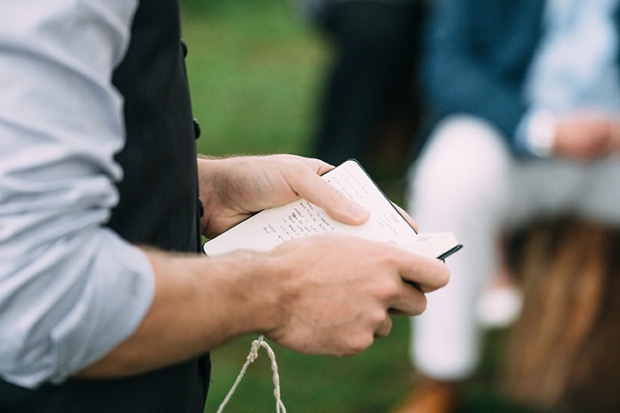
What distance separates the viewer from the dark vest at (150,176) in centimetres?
86

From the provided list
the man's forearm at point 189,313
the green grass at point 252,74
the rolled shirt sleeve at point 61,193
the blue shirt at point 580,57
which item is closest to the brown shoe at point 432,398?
the blue shirt at point 580,57

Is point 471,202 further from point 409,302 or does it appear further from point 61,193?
point 61,193

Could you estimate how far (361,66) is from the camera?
3.61 m

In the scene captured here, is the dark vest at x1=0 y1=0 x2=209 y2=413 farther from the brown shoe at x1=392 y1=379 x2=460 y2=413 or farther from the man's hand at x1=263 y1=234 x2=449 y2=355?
the brown shoe at x1=392 y1=379 x2=460 y2=413

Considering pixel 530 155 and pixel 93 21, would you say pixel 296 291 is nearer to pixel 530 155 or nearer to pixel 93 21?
pixel 93 21

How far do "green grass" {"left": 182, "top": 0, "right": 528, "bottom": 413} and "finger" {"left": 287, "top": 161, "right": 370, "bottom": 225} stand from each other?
4.21 ft

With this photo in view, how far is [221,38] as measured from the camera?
5551 millimetres

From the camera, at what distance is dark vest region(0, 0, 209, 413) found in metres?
0.86

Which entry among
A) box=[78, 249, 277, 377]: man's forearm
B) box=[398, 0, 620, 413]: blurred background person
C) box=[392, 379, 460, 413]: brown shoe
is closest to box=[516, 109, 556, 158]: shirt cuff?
box=[398, 0, 620, 413]: blurred background person

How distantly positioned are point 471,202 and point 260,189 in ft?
3.99

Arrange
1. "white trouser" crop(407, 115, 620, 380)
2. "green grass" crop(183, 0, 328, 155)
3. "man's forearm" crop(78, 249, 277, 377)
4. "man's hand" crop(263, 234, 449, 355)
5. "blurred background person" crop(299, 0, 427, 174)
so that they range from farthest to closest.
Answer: "green grass" crop(183, 0, 328, 155), "blurred background person" crop(299, 0, 427, 174), "white trouser" crop(407, 115, 620, 380), "man's hand" crop(263, 234, 449, 355), "man's forearm" crop(78, 249, 277, 377)

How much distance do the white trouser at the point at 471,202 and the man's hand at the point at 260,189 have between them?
1.11 metres

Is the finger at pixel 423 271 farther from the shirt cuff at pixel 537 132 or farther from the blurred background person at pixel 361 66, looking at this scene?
the blurred background person at pixel 361 66

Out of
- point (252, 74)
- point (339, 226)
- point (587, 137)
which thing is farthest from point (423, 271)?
point (252, 74)
